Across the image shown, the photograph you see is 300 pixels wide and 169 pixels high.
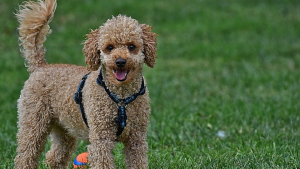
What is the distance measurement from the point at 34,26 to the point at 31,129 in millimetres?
1057

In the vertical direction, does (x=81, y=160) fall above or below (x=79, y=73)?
below

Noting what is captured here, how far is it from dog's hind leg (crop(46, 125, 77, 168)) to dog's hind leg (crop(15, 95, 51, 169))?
0.31 meters

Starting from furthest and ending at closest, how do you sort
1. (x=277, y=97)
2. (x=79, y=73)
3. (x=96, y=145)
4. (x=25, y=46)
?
(x=277, y=97), (x=25, y=46), (x=79, y=73), (x=96, y=145)

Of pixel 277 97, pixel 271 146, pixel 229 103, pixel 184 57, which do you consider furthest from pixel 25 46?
pixel 184 57

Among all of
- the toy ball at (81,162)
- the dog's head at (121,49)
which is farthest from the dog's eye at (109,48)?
the toy ball at (81,162)

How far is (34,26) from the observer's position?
203 inches

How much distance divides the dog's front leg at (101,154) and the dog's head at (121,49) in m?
0.53

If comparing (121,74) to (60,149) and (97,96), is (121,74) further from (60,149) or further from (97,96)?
(60,149)

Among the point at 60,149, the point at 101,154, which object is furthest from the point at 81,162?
the point at 101,154

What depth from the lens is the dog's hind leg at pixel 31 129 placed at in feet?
15.8

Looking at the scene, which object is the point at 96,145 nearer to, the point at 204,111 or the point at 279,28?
the point at 204,111

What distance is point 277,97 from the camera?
319 inches

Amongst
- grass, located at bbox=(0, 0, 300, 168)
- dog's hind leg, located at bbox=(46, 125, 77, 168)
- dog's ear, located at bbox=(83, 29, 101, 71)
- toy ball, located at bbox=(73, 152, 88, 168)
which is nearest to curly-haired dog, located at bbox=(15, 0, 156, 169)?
dog's ear, located at bbox=(83, 29, 101, 71)

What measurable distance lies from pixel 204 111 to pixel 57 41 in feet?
20.7
